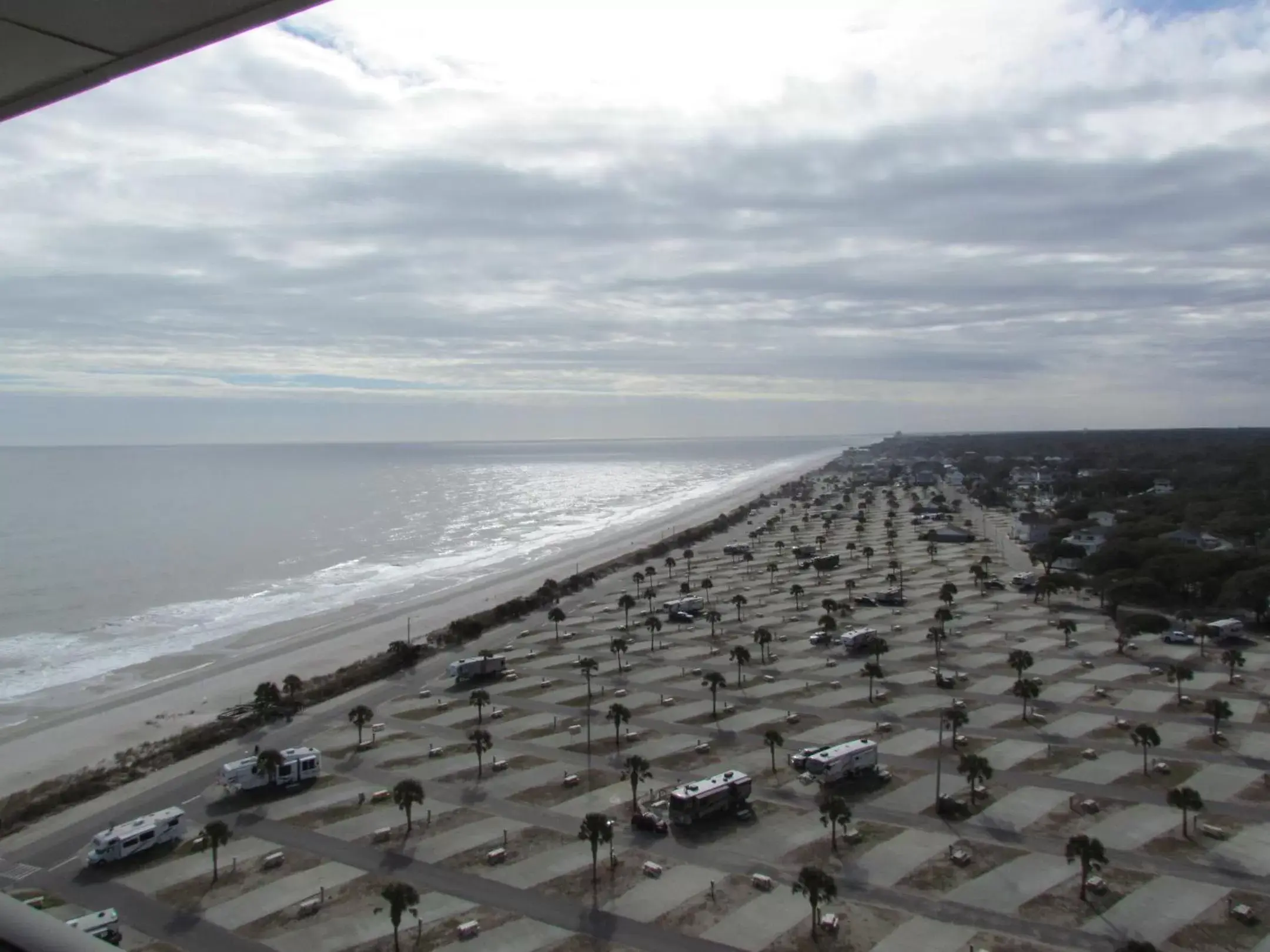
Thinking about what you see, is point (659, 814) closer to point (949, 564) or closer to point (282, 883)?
point (282, 883)

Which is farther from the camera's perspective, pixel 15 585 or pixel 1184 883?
pixel 15 585

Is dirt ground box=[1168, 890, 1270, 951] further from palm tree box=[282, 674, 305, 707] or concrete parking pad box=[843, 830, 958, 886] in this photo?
palm tree box=[282, 674, 305, 707]

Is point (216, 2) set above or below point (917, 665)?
above

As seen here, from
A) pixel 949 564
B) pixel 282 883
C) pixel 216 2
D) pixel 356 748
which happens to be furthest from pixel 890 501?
pixel 216 2

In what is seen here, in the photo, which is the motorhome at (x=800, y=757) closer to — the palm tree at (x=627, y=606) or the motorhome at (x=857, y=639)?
the motorhome at (x=857, y=639)

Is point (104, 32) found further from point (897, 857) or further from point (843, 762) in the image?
point (843, 762)

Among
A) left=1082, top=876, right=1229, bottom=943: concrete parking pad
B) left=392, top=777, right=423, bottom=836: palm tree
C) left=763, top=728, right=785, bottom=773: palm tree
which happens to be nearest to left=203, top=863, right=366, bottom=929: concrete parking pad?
left=392, top=777, right=423, bottom=836: palm tree

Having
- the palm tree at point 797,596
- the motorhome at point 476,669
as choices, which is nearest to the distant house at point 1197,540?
the palm tree at point 797,596
